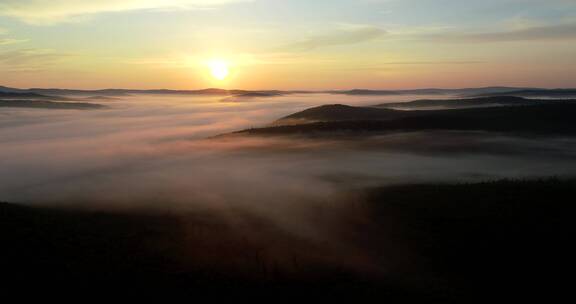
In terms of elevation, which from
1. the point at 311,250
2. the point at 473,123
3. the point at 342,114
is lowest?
the point at 311,250

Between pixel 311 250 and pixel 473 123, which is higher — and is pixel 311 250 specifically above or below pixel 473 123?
below

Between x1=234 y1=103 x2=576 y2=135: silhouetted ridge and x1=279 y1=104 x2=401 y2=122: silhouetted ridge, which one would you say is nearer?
x1=234 y1=103 x2=576 y2=135: silhouetted ridge

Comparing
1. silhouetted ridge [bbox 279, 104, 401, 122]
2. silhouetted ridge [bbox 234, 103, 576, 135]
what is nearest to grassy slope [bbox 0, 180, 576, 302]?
silhouetted ridge [bbox 234, 103, 576, 135]

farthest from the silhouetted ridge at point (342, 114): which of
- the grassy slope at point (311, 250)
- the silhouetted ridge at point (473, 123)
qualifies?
the grassy slope at point (311, 250)

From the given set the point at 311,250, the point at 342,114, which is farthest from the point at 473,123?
the point at 311,250

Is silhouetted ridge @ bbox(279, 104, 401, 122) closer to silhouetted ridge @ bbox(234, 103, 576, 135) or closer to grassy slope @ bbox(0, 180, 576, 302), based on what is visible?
silhouetted ridge @ bbox(234, 103, 576, 135)

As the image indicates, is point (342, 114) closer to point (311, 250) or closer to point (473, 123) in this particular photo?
point (473, 123)

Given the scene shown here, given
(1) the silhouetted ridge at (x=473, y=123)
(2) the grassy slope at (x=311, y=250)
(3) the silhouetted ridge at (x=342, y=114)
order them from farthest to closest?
(3) the silhouetted ridge at (x=342, y=114)
(1) the silhouetted ridge at (x=473, y=123)
(2) the grassy slope at (x=311, y=250)

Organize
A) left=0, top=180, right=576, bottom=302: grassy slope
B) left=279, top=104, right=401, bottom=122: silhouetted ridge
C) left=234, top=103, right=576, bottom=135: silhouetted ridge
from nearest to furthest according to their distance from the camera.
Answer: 1. left=0, top=180, right=576, bottom=302: grassy slope
2. left=234, top=103, right=576, bottom=135: silhouetted ridge
3. left=279, top=104, right=401, bottom=122: silhouetted ridge

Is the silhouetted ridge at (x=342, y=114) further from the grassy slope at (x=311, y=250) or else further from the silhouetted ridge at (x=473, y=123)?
the grassy slope at (x=311, y=250)

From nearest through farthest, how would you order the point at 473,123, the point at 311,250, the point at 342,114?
the point at 311,250, the point at 473,123, the point at 342,114

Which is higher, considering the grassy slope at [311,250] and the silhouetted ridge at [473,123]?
the silhouetted ridge at [473,123]

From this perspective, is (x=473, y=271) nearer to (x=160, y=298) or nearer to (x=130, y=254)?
(x=160, y=298)

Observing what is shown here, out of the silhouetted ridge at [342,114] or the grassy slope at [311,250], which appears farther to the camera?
the silhouetted ridge at [342,114]
